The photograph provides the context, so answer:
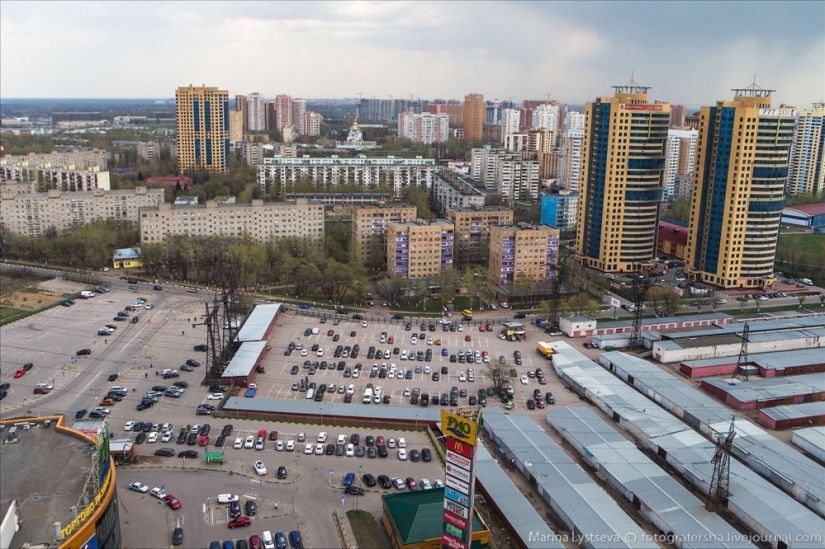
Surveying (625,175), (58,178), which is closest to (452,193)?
(625,175)

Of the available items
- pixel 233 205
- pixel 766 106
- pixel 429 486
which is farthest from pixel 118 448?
A: pixel 766 106

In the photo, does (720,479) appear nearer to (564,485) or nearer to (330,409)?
(564,485)

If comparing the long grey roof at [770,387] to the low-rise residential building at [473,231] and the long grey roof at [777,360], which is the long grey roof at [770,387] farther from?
the low-rise residential building at [473,231]

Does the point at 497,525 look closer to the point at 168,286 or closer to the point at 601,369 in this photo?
the point at 601,369

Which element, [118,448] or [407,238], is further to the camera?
[407,238]

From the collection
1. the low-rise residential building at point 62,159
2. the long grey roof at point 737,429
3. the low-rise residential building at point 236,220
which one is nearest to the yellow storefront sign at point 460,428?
the long grey roof at point 737,429

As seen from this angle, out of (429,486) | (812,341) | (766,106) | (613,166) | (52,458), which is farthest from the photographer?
(613,166)

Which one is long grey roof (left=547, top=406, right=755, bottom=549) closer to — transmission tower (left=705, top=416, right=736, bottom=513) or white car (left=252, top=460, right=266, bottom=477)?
transmission tower (left=705, top=416, right=736, bottom=513)

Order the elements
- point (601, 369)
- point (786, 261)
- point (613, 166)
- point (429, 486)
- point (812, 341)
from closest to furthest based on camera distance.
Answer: point (429, 486) → point (601, 369) → point (812, 341) → point (613, 166) → point (786, 261)

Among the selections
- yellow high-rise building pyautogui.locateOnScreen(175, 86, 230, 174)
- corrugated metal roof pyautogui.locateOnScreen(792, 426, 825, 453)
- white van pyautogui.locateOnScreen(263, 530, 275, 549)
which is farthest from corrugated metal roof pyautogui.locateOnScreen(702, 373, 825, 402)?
yellow high-rise building pyautogui.locateOnScreen(175, 86, 230, 174)
